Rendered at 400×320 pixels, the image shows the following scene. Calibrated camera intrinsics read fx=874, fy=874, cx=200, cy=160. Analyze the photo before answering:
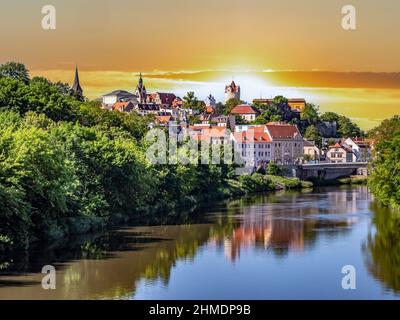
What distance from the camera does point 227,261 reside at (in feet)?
87.9

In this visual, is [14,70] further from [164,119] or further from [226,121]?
[226,121]

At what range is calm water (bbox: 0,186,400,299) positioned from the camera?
22094 millimetres

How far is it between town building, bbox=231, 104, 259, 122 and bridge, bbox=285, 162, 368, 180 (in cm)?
3176

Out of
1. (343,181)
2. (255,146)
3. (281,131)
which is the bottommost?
(343,181)

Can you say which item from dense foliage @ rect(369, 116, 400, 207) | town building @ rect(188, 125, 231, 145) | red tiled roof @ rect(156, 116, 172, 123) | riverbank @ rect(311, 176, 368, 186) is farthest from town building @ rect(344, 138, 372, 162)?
dense foliage @ rect(369, 116, 400, 207)

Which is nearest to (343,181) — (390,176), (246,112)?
(390,176)

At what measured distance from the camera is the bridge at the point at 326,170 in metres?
70.2

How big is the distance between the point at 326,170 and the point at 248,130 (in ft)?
40.0

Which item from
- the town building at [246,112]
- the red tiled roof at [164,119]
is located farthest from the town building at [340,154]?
the red tiled roof at [164,119]
